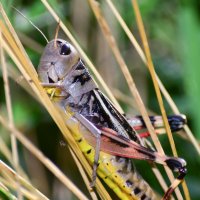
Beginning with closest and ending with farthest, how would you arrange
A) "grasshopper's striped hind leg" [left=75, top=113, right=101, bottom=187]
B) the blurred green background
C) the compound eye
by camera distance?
"grasshopper's striped hind leg" [left=75, top=113, right=101, bottom=187], the compound eye, the blurred green background

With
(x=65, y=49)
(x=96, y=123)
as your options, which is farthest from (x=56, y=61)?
(x=96, y=123)

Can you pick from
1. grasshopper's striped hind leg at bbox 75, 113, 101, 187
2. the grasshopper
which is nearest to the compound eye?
the grasshopper

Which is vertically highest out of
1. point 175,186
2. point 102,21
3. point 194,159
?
point 102,21

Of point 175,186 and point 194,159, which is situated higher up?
point 175,186

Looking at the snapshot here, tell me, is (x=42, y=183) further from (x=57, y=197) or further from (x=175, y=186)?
(x=175, y=186)

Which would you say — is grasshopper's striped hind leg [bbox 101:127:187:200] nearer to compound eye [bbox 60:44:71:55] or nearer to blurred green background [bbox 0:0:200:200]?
compound eye [bbox 60:44:71:55]

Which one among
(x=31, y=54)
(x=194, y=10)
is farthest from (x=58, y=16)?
(x=194, y=10)
